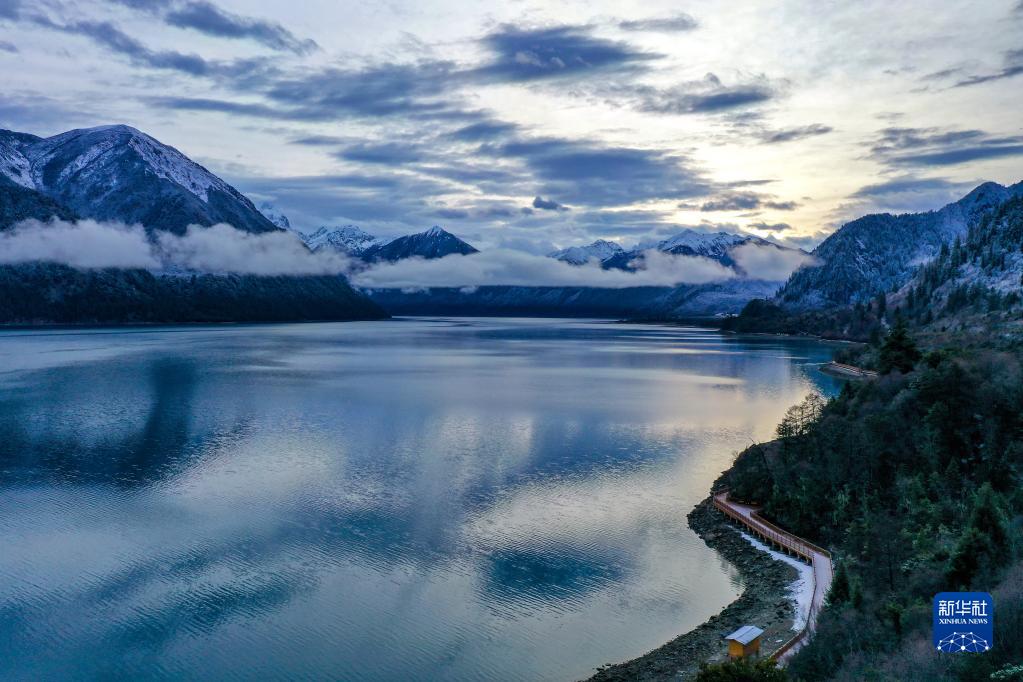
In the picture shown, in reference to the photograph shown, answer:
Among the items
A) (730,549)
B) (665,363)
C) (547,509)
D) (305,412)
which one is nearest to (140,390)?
(305,412)

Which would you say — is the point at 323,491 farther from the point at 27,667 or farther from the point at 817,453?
the point at 817,453
